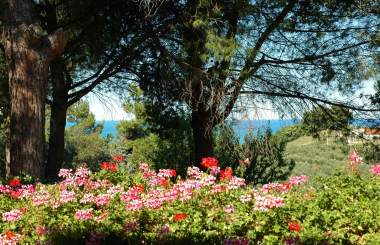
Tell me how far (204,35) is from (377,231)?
4.84 metres

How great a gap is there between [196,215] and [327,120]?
7015 mm

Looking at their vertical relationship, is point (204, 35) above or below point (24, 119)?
above

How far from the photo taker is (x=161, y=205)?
4824mm

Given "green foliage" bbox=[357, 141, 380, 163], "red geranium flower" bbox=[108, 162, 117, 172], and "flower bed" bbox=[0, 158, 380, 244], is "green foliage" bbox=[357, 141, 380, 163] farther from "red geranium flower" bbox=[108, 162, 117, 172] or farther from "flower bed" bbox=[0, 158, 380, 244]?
"red geranium flower" bbox=[108, 162, 117, 172]

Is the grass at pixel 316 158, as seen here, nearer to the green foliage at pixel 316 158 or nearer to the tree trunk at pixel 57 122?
the green foliage at pixel 316 158

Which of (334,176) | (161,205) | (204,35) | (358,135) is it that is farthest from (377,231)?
(358,135)

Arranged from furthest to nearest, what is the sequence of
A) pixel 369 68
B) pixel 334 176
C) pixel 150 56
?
pixel 150 56
pixel 369 68
pixel 334 176

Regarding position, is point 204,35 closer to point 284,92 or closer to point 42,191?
point 284,92

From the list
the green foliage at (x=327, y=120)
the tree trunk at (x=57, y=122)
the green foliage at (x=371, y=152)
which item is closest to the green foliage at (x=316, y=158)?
the green foliage at (x=371, y=152)

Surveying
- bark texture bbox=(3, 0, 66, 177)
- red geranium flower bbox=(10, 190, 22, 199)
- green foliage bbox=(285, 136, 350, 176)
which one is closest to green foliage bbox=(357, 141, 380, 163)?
bark texture bbox=(3, 0, 66, 177)

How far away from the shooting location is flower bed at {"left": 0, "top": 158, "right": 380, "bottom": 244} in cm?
419

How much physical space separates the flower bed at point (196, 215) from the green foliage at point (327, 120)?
4.94 meters

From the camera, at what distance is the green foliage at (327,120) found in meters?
10.6

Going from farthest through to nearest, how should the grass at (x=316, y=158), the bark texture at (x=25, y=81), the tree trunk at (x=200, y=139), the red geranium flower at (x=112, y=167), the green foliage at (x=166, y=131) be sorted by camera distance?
the grass at (x=316, y=158) < the green foliage at (x=166, y=131) < the tree trunk at (x=200, y=139) < the bark texture at (x=25, y=81) < the red geranium flower at (x=112, y=167)
